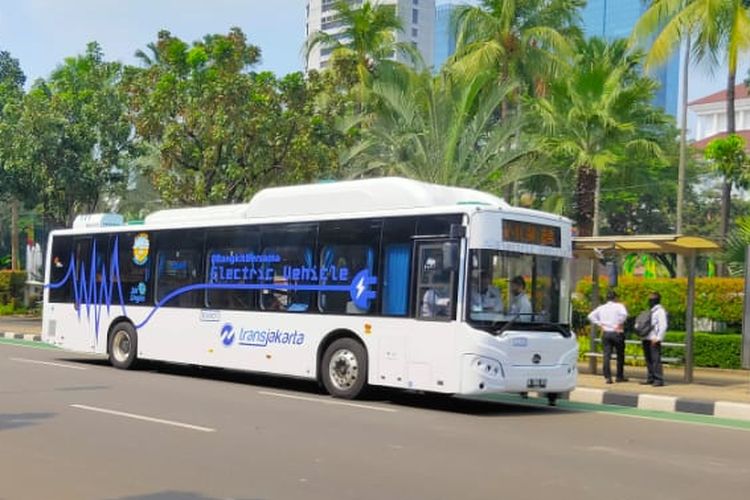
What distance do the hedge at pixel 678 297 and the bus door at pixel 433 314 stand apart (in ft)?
34.8

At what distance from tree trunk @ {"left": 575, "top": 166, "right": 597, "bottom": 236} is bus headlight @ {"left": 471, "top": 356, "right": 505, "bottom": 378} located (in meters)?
19.6

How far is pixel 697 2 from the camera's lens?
25.7m

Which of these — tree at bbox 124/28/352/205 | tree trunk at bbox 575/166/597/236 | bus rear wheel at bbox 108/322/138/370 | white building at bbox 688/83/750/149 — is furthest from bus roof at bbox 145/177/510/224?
white building at bbox 688/83/750/149

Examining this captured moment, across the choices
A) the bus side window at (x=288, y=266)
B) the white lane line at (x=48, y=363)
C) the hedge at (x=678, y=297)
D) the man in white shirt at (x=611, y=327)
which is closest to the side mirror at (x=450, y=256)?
the bus side window at (x=288, y=266)

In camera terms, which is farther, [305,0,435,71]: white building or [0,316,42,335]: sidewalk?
[305,0,435,71]: white building

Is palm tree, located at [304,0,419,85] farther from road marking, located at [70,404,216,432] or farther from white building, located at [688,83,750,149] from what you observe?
white building, located at [688,83,750,149]

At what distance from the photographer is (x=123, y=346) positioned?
18.6 metres

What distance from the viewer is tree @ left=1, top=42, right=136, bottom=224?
101 feet

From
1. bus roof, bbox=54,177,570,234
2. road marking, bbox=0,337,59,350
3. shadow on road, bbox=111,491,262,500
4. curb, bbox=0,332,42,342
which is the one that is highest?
bus roof, bbox=54,177,570,234

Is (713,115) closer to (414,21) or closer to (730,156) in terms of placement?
(414,21)

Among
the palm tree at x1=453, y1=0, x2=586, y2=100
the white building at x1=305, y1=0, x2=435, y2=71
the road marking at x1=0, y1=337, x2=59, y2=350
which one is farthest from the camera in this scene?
the white building at x1=305, y1=0, x2=435, y2=71

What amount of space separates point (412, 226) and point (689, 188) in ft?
146

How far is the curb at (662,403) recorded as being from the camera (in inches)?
561

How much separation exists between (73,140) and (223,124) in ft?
26.9
